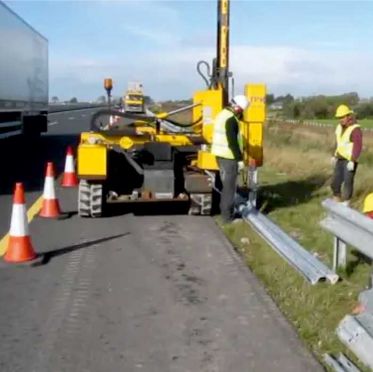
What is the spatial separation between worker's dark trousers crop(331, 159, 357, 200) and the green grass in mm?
437

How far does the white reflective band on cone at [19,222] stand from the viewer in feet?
25.0

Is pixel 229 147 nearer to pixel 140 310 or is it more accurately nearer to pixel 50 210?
pixel 50 210

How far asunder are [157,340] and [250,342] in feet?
2.20

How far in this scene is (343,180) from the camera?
37.9 ft

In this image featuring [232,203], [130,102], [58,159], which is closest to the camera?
[232,203]

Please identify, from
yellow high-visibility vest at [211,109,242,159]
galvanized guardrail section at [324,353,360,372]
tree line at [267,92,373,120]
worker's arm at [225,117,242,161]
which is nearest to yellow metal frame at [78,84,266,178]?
yellow high-visibility vest at [211,109,242,159]

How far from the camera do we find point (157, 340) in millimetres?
5145

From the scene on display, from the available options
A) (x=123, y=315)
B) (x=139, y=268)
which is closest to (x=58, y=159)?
(x=139, y=268)

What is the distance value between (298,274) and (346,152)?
15.5 ft

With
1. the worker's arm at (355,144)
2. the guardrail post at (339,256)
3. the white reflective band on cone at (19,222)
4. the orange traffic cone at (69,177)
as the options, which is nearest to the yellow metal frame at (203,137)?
the worker's arm at (355,144)

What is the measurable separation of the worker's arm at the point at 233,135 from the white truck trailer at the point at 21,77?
11.9m

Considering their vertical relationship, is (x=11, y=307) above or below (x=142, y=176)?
below

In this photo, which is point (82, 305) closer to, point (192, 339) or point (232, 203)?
point (192, 339)

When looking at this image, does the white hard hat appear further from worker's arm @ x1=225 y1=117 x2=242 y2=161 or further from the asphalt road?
the asphalt road
